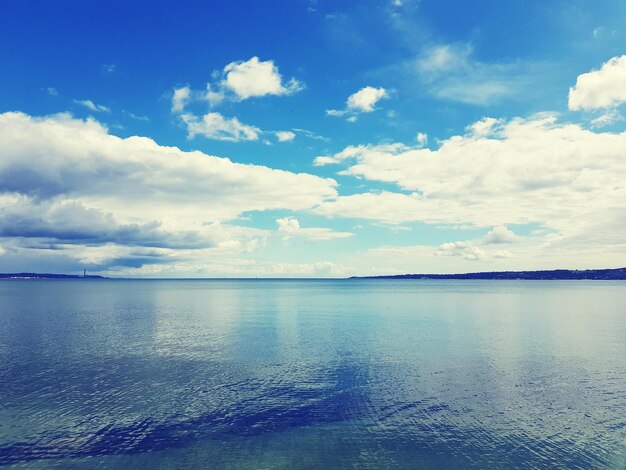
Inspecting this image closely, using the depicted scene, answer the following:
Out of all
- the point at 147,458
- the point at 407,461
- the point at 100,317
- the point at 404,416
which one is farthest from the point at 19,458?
the point at 100,317

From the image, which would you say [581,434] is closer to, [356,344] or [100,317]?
[356,344]

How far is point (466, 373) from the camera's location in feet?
143

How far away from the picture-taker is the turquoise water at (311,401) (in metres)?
25.2

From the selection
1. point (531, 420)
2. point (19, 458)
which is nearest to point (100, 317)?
point (19, 458)

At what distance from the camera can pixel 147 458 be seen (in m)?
24.5

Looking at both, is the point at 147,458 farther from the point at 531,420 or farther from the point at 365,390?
the point at 531,420

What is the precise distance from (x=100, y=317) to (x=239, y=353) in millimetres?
55386

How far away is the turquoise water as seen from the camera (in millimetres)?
25250

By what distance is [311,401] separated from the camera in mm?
34594

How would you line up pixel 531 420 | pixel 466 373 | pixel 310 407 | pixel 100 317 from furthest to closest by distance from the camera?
pixel 100 317
pixel 466 373
pixel 310 407
pixel 531 420

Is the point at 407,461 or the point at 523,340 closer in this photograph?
Answer: the point at 407,461

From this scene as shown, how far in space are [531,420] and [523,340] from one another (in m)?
37.6

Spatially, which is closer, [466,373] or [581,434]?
[581,434]

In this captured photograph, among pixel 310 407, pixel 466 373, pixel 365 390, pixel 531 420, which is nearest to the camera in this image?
pixel 531 420
